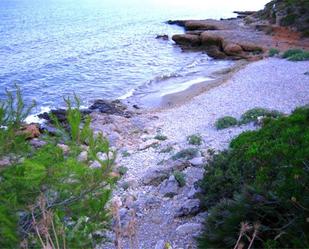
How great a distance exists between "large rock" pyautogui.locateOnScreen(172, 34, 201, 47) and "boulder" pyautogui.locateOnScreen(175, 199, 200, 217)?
36.3 meters

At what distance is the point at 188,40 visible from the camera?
147 feet

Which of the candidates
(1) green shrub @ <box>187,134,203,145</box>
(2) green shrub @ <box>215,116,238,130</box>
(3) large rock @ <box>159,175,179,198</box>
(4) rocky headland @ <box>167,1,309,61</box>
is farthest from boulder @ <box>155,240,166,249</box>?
(4) rocky headland @ <box>167,1,309,61</box>

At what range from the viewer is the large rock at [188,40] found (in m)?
43.6

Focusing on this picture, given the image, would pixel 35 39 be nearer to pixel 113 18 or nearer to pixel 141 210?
pixel 113 18

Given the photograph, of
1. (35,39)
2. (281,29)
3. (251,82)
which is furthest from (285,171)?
(35,39)

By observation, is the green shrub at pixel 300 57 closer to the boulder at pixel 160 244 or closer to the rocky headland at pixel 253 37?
the rocky headland at pixel 253 37

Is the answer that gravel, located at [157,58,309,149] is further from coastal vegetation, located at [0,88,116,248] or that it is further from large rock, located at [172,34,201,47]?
large rock, located at [172,34,201,47]

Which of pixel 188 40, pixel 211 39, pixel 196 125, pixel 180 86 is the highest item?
pixel 211 39

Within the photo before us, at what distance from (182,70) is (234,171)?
26.2m

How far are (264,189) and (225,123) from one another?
965 centimetres

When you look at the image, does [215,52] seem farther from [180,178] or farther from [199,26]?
[180,178]

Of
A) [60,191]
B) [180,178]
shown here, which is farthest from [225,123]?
[60,191]

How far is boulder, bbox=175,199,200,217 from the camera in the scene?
27.7 ft

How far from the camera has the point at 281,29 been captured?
1619 inches
